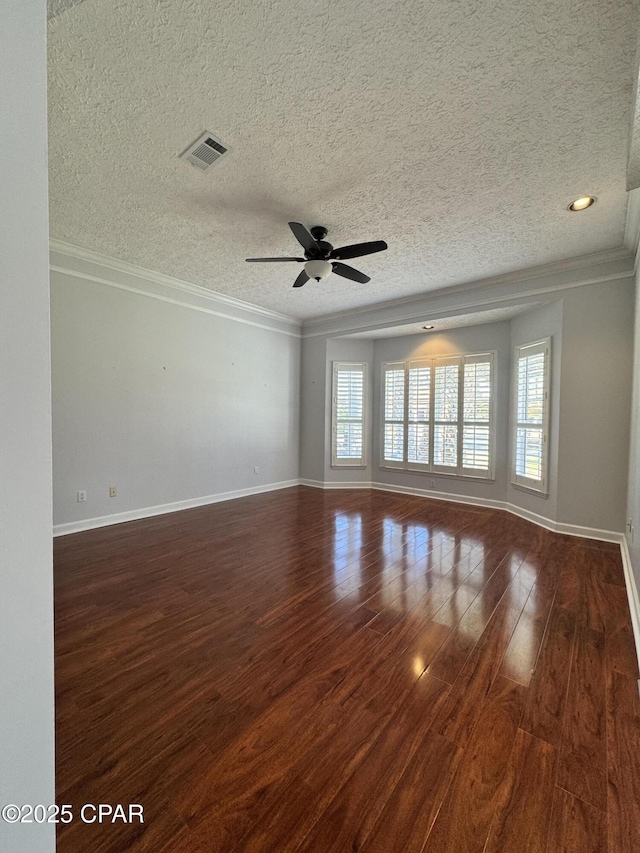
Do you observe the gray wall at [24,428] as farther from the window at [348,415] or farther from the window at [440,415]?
the window at [348,415]

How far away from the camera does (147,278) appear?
13.6 feet

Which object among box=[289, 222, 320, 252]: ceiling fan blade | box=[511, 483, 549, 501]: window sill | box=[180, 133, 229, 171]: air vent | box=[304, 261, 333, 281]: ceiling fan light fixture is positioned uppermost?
box=[180, 133, 229, 171]: air vent

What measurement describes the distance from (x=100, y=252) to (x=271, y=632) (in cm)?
408

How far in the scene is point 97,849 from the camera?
1.01m

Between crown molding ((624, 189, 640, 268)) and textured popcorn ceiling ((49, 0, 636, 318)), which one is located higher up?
textured popcorn ceiling ((49, 0, 636, 318))

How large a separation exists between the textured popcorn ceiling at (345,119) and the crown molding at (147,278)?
0.16 meters

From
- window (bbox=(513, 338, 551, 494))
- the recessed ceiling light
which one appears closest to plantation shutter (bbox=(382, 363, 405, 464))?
window (bbox=(513, 338, 551, 494))

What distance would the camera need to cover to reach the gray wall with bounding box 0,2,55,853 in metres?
0.61

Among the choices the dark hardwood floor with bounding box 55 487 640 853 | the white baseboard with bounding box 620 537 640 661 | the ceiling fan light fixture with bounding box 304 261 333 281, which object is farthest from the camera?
the ceiling fan light fixture with bounding box 304 261 333 281

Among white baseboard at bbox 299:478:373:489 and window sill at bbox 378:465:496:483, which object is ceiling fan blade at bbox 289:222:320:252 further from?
white baseboard at bbox 299:478:373:489

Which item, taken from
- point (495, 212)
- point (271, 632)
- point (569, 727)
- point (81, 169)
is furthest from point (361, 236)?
point (569, 727)

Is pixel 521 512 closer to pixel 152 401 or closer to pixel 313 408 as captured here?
pixel 313 408

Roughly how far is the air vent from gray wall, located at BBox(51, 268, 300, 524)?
2.17m

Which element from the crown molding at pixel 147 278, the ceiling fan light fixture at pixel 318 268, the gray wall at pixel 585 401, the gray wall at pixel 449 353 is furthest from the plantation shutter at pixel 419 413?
the ceiling fan light fixture at pixel 318 268
